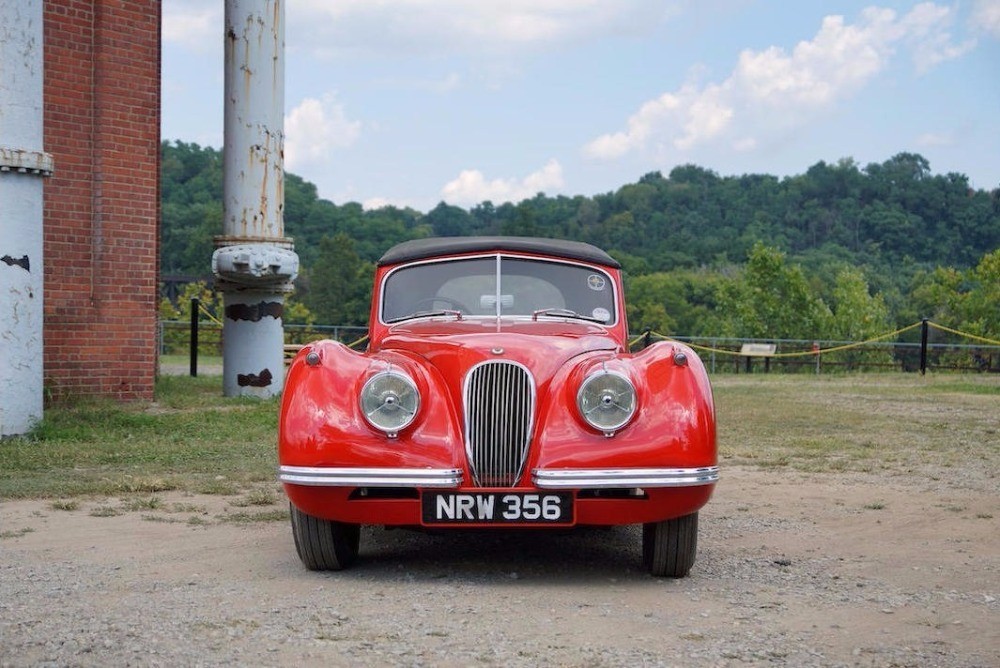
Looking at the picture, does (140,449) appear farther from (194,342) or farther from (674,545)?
(194,342)

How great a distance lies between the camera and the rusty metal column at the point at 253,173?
14633 mm

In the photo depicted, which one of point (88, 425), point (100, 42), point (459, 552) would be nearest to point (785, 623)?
point (459, 552)

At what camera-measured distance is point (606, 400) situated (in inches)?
214

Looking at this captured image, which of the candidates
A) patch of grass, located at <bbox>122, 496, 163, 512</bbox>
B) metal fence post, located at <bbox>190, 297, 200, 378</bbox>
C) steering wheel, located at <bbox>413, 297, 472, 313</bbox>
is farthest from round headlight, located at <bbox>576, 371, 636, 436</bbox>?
metal fence post, located at <bbox>190, 297, 200, 378</bbox>

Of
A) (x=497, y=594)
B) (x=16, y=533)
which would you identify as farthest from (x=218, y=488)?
(x=497, y=594)

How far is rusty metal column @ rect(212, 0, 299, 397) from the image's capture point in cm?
1463

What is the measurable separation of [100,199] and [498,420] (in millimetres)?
8901

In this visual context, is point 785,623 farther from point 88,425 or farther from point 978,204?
point 978,204

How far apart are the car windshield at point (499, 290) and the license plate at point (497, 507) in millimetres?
1734

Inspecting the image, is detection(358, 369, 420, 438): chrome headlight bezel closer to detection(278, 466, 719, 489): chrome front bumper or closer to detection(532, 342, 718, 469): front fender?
detection(278, 466, 719, 489): chrome front bumper

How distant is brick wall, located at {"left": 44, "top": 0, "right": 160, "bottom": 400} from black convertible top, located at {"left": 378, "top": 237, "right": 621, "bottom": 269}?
6703 millimetres

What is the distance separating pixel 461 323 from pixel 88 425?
19.1 ft

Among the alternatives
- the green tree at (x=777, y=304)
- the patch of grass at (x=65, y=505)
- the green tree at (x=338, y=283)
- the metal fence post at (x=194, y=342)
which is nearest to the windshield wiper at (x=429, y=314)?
the patch of grass at (x=65, y=505)

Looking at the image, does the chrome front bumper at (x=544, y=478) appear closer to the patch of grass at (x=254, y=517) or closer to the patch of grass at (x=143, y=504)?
the patch of grass at (x=254, y=517)
